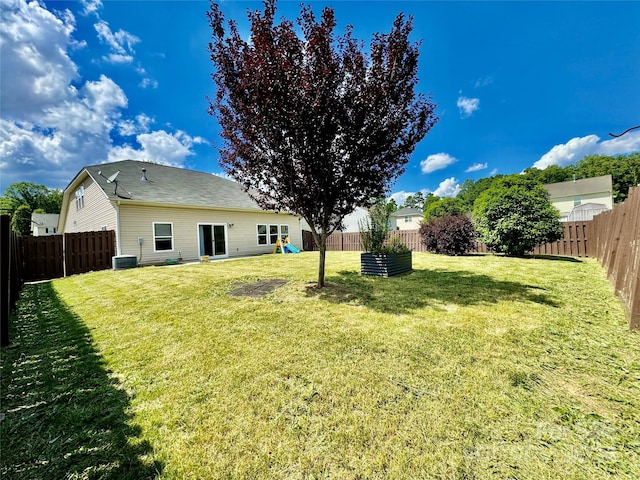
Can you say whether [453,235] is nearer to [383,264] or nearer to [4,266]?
[383,264]

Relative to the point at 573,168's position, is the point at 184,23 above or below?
below

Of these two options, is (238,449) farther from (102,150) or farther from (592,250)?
(102,150)

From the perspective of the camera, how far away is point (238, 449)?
1677mm

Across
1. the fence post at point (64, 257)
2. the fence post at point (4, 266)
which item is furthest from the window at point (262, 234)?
the fence post at point (4, 266)

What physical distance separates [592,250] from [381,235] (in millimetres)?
10320

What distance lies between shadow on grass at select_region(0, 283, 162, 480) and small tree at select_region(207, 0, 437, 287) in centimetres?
413

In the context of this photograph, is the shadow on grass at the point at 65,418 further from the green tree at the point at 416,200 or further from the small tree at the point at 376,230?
the green tree at the point at 416,200

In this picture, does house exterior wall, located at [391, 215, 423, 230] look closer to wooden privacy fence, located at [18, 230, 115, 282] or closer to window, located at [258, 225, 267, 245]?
window, located at [258, 225, 267, 245]

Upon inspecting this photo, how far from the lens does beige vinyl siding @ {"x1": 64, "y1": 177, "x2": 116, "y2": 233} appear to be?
38.9 feet

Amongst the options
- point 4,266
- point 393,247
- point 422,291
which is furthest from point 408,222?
point 4,266

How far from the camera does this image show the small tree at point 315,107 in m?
4.61

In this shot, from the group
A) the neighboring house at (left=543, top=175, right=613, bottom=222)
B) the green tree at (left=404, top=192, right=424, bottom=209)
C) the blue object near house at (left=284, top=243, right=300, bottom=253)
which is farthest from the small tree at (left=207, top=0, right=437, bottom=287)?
the green tree at (left=404, top=192, right=424, bottom=209)

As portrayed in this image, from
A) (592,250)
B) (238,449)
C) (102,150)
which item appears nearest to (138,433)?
(238,449)

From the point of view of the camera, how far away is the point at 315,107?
4.54 meters
